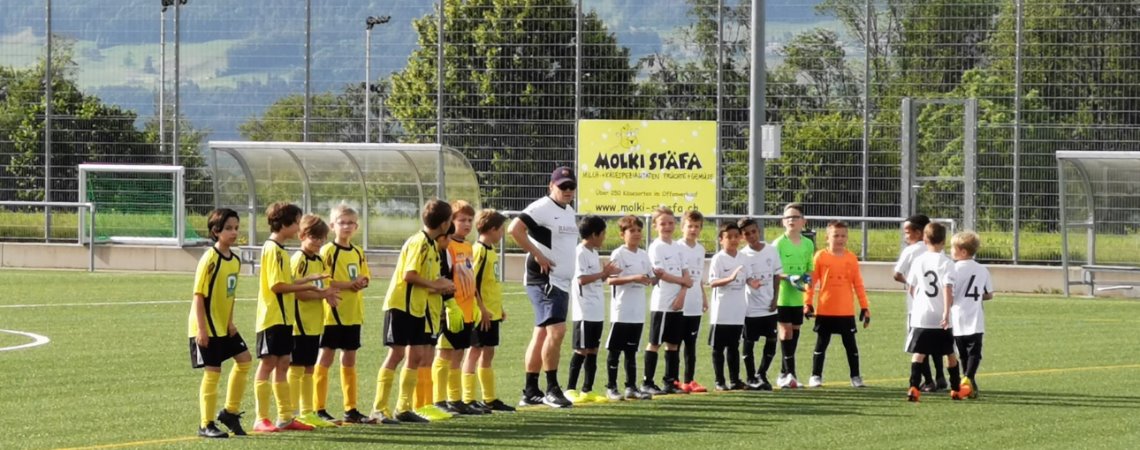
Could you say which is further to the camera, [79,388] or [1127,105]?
[1127,105]

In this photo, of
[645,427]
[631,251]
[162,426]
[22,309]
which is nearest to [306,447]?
[162,426]

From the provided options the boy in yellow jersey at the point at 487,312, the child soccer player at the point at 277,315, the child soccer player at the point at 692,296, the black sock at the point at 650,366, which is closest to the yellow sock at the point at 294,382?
the child soccer player at the point at 277,315

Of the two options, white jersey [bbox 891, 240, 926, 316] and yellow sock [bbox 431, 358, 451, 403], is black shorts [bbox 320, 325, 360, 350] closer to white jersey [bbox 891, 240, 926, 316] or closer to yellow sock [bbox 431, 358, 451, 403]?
yellow sock [bbox 431, 358, 451, 403]

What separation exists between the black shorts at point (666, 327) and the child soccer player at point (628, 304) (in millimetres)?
342

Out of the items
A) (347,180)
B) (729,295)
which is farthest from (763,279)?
(347,180)

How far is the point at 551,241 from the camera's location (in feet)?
45.4

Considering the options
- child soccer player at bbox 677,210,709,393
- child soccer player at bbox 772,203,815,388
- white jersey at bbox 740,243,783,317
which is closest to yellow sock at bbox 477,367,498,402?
child soccer player at bbox 677,210,709,393

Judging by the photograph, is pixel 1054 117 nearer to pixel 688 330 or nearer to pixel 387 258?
pixel 387 258

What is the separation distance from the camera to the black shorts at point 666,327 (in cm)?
1477

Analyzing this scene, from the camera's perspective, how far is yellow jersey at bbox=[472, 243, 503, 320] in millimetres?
13383

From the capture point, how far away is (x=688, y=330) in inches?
595

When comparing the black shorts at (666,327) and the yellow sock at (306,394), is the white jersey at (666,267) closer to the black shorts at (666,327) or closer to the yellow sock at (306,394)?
the black shorts at (666,327)

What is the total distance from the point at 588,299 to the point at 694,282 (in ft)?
4.64

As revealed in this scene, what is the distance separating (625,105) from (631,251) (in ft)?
55.0
